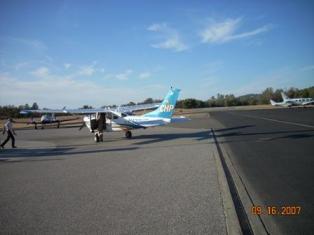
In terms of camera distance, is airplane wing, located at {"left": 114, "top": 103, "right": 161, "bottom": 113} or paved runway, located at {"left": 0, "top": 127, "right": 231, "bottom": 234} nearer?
paved runway, located at {"left": 0, "top": 127, "right": 231, "bottom": 234}

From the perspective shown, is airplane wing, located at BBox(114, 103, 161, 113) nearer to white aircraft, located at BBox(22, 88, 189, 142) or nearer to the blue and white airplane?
white aircraft, located at BBox(22, 88, 189, 142)

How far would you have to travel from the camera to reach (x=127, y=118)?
20.4m

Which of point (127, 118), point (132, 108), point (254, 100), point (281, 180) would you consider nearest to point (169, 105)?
point (127, 118)

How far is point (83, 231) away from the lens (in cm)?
486

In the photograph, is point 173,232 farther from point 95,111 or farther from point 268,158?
point 95,111

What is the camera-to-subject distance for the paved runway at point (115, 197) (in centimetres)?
504

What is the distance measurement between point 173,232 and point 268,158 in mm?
7096

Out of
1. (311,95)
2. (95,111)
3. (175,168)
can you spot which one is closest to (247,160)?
(175,168)
